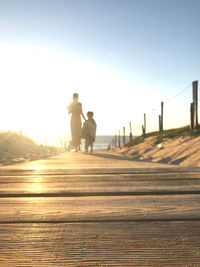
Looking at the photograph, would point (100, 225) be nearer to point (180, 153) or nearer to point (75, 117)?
point (180, 153)

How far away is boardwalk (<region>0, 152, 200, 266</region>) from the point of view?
0.69 meters

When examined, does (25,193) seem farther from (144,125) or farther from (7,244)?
(144,125)

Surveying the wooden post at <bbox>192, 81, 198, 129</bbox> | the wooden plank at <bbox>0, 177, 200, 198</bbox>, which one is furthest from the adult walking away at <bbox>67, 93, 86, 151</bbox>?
the wooden plank at <bbox>0, 177, 200, 198</bbox>

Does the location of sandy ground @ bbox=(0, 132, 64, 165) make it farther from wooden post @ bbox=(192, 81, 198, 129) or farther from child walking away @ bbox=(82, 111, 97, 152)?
wooden post @ bbox=(192, 81, 198, 129)

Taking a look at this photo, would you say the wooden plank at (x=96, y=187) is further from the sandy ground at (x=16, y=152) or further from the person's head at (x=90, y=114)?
the person's head at (x=90, y=114)

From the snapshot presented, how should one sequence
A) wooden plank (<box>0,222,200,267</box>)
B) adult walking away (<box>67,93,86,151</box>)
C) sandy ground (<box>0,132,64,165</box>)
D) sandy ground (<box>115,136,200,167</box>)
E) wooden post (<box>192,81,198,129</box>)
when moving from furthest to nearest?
wooden post (<box>192,81,198,129</box>) < adult walking away (<box>67,93,86,151</box>) < sandy ground (<box>0,132,64,165</box>) < sandy ground (<box>115,136,200,167</box>) < wooden plank (<box>0,222,200,267</box>)

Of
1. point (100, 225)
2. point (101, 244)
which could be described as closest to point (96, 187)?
point (100, 225)

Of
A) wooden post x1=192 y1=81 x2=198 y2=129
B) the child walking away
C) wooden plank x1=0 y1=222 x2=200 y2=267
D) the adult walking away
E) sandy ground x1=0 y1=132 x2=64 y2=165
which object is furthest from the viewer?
wooden post x1=192 y1=81 x2=198 y2=129

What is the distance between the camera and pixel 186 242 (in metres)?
0.77

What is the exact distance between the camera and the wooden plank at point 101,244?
0.67 m

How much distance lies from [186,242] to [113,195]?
0.64 m

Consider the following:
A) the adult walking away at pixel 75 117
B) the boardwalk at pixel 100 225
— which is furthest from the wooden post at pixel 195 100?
the boardwalk at pixel 100 225

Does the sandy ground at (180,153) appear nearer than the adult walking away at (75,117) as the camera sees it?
Answer: Yes

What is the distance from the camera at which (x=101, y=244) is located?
30.1 inches
